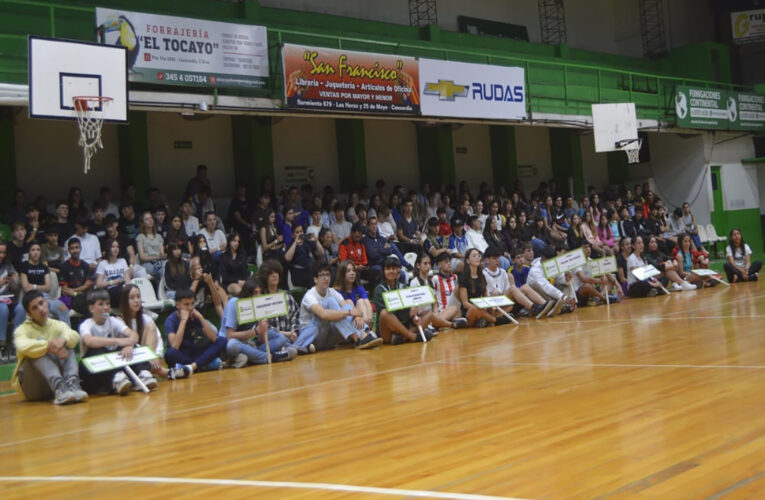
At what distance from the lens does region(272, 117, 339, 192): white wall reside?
53.1 feet

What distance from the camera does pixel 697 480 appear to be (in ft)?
10.7

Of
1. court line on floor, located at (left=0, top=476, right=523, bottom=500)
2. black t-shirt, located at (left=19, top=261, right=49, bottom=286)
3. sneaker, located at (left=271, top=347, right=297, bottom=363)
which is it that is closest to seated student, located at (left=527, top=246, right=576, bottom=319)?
sneaker, located at (left=271, top=347, right=297, bottom=363)

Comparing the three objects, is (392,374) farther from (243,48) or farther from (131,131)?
(131,131)

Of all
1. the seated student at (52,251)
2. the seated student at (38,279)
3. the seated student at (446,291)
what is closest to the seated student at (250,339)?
the seated student at (38,279)

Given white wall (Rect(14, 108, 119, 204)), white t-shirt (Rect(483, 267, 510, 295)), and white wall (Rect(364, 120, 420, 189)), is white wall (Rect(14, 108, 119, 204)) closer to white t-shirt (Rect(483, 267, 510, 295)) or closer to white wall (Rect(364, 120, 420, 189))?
white wall (Rect(364, 120, 420, 189))

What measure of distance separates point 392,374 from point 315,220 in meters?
6.27

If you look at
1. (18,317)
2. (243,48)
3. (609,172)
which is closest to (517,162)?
(609,172)

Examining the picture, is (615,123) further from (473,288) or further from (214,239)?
(214,239)

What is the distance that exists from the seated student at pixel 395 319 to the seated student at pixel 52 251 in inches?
163

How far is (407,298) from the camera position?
10.1 meters

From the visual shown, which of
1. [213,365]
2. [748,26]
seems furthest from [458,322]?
[748,26]

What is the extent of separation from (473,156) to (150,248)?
10.8 metres

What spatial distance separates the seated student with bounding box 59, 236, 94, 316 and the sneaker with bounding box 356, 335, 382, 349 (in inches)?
137

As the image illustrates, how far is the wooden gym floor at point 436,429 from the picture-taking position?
352cm
